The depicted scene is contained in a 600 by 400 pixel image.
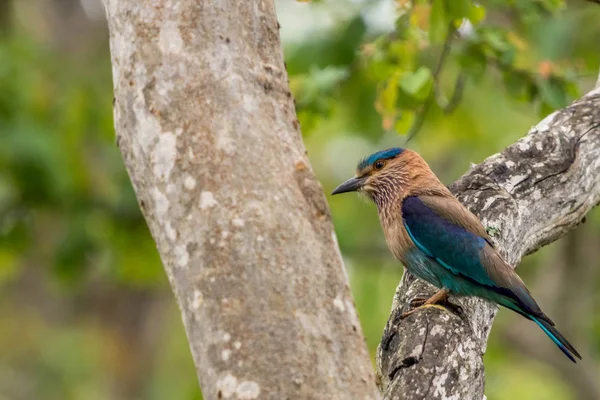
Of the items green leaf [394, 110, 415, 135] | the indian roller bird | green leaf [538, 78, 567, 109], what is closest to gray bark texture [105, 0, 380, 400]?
the indian roller bird

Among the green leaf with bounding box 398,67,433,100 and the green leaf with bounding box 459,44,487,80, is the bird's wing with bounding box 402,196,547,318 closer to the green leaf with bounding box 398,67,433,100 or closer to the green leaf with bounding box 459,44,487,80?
the green leaf with bounding box 398,67,433,100

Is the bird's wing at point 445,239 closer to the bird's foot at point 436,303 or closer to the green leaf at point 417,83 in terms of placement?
the bird's foot at point 436,303

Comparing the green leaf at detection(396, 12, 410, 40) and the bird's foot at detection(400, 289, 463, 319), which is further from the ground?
the green leaf at detection(396, 12, 410, 40)

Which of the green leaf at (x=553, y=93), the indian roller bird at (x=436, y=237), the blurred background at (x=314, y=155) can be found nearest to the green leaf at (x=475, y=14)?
the blurred background at (x=314, y=155)

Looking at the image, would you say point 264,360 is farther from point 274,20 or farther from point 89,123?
point 89,123

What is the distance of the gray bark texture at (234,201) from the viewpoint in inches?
92.5

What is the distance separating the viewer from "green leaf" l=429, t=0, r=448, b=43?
4.44 meters

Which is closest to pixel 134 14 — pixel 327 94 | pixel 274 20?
pixel 274 20

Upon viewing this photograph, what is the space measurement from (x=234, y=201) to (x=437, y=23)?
7.72 feet

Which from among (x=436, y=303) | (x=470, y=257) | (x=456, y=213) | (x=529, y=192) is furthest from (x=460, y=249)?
(x=436, y=303)

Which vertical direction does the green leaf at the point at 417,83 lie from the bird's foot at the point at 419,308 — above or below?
above

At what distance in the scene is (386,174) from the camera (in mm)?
5121

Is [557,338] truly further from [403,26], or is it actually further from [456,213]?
[403,26]

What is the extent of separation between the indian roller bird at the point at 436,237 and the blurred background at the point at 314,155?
0.26 meters
